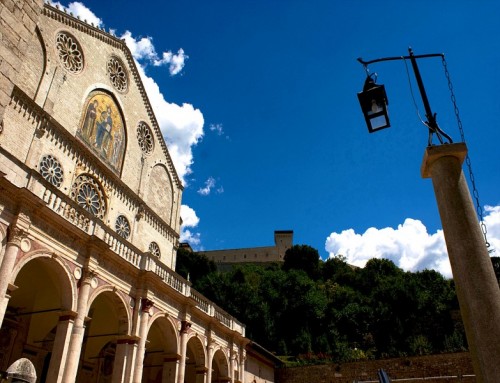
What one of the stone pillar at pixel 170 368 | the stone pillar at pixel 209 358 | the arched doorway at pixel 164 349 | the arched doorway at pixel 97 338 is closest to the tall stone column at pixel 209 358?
the stone pillar at pixel 209 358

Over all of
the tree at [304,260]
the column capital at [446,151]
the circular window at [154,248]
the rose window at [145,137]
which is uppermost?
the tree at [304,260]

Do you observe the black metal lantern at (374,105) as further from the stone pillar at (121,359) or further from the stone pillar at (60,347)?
the stone pillar at (121,359)

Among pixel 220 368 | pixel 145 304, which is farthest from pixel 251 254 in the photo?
pixel 145 304

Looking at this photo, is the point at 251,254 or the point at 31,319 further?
the point at 251,254

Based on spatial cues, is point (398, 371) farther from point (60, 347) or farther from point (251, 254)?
point (251, 254)

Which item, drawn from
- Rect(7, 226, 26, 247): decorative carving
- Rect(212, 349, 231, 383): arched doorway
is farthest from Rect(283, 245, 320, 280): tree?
Rect(7, 226, 26, 247): decorative carving

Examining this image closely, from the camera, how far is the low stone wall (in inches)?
1049

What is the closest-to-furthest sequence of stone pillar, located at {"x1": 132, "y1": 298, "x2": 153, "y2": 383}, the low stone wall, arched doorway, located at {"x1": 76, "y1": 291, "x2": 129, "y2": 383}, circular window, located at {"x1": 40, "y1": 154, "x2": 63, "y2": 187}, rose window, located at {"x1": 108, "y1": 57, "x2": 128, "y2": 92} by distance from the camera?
stone pillar, located at {"x1": 132, "y1": 298, "x2": 153, "y2": 383}
circular window, located at {"x1": 40, "y1": 154, "x2": 63, "y2": 187}
arched doorway, located at {"x1": 76, "y1": 291, "x2": 129, "y2": 383}
rose window, located at {"x1": 108, "y1": 57, "x2": 128, "y2": 92}
the low stone wall

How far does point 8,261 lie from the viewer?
11945mm

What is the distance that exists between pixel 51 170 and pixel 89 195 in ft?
8.41

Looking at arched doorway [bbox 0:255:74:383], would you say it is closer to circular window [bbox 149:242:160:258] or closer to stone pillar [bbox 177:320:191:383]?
stone pillar [bbox 177:320:191:383]

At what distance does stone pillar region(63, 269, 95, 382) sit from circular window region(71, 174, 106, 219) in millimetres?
5580

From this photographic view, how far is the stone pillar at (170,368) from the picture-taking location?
1906 centimetres

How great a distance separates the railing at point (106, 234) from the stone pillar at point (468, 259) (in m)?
11.3
